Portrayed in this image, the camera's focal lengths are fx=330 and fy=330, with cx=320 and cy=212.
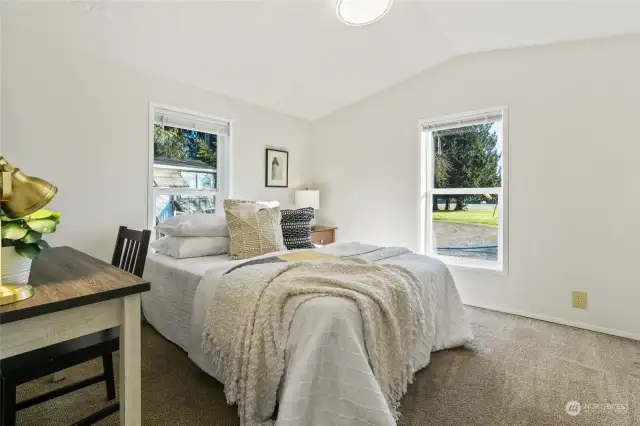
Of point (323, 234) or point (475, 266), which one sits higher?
point (323, 234)

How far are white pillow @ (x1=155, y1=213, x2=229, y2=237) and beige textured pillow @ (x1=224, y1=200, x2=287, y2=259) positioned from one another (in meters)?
0.13

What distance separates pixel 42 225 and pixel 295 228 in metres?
1.98

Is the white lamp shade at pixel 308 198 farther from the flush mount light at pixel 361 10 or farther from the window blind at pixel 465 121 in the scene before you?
the flush mount light at pixel 361 10

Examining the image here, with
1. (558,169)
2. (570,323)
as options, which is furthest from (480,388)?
(558,169)

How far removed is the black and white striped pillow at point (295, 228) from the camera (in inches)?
114

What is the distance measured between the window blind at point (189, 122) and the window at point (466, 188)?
7.08ft

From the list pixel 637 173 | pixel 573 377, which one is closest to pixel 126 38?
pixel 573 377

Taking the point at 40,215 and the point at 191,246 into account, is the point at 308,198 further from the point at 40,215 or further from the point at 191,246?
the point at 40,215

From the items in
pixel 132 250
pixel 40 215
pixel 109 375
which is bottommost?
pixel 109 375

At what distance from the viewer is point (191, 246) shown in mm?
2500

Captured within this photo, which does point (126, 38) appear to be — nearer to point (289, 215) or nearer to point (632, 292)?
point (289, 215)

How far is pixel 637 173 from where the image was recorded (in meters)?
2.48

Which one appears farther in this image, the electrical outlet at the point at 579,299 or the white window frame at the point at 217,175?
the white window frame at the point at 217,175

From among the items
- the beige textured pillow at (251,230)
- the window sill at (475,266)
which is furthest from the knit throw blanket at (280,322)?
the window sill at (475,266)
